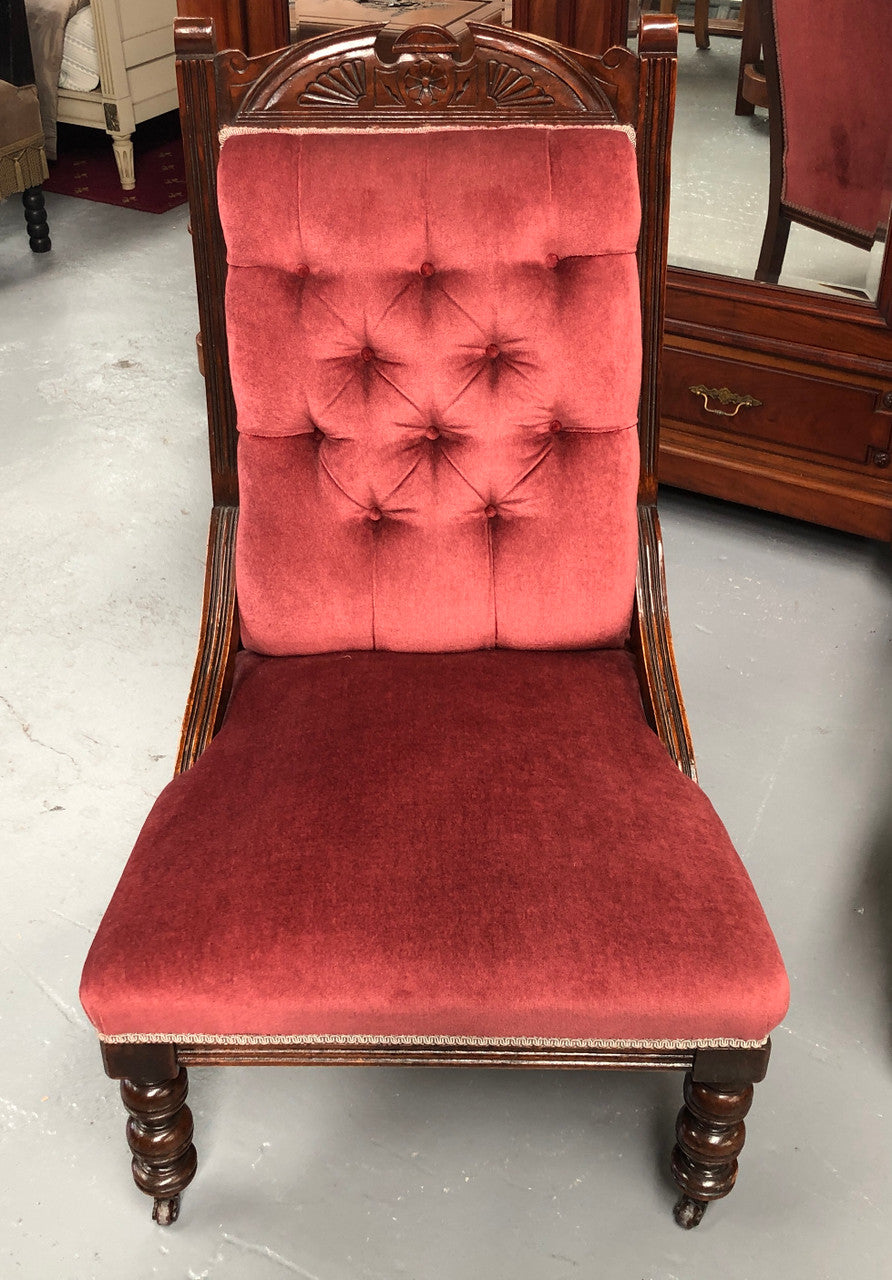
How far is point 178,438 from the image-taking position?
9.32 feet

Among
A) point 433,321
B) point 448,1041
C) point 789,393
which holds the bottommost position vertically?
point 448,1041

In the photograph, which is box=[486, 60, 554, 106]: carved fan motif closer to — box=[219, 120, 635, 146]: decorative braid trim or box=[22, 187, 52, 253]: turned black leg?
box=[219, 120, 635, 146]: decorative braid trim

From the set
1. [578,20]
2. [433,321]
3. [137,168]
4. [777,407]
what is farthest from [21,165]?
[433,321]

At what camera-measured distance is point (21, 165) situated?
138 inches

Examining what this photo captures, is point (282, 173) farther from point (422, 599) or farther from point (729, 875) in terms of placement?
point (729, 875)

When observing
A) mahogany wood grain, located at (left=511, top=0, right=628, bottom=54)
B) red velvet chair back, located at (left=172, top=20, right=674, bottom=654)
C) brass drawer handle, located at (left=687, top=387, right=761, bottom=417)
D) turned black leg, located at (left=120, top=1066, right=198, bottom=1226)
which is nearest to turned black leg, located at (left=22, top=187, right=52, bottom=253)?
mahogany wood grain, located at (left=511, top=0, right=628, bottom=54)

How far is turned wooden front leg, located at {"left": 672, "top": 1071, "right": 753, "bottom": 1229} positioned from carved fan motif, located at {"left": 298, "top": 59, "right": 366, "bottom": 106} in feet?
3.62

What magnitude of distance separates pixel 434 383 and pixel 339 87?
35 cm

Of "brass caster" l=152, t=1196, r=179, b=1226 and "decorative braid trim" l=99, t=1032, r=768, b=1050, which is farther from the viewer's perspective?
"brass caster" l=152, t=1196, r=179, b=1226

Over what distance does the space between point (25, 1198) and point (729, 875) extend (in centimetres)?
84

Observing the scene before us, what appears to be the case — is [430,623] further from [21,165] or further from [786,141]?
[21,165]

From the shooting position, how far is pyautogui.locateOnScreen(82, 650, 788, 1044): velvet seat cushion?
1.08m

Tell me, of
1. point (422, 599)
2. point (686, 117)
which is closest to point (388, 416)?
point (422, 599)

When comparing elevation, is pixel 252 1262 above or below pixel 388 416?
below
